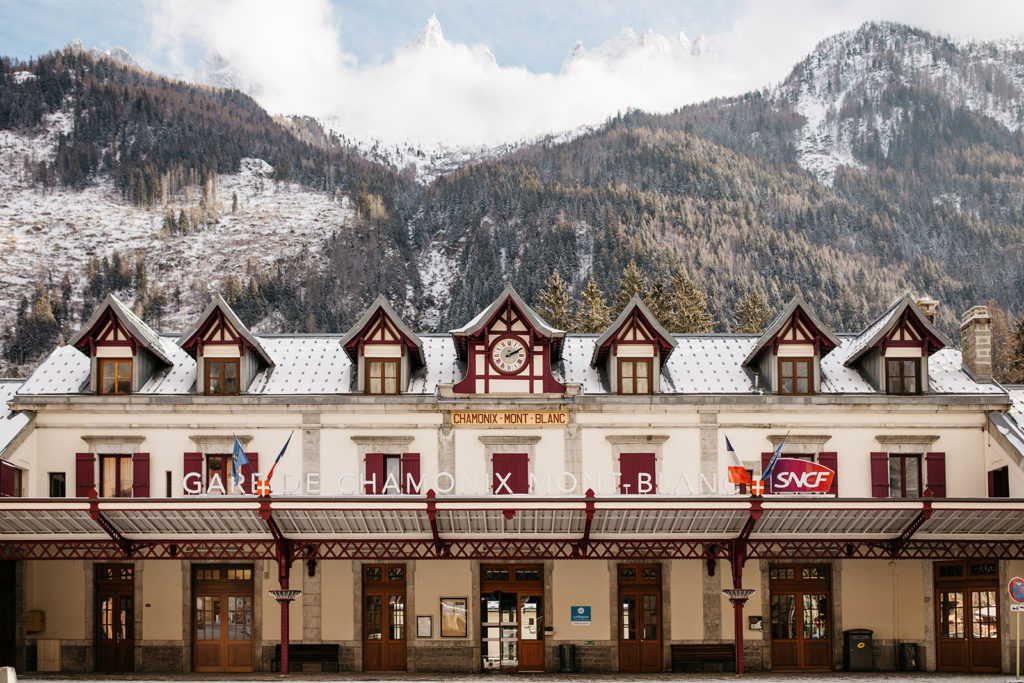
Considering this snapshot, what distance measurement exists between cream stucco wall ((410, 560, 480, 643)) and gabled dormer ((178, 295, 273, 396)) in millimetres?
8213

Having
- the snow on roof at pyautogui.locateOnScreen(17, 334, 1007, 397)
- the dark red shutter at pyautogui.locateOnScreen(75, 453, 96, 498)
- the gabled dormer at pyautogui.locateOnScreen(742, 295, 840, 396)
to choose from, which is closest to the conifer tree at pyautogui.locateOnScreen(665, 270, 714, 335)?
the snow on roof at pyautogui.locateOnScreen(17, 334, 1007, 397)

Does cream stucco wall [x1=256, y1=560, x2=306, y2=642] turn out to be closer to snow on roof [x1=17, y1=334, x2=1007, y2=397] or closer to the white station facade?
the white station facade

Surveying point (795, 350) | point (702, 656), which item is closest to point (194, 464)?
point (702, 656)

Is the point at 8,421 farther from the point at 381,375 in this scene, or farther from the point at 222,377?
Answer: the point at 381,375

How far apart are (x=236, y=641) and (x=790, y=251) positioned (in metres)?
121

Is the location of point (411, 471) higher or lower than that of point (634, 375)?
lower

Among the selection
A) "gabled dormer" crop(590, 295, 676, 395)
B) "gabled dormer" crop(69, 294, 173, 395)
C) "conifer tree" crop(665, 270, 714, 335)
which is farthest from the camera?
"conifer tree" crop(665, 270, 714, 335)

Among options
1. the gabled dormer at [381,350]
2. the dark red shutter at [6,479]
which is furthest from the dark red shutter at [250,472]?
the dark red shutter at [6,479]

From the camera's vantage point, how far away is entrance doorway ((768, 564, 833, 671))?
32.9 metres

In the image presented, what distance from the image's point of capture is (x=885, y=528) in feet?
99.3

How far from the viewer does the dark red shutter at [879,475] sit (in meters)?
33.6

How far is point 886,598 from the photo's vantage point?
109 feet

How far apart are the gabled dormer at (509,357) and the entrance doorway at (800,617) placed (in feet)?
30.4

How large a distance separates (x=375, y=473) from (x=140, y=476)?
289 inches
